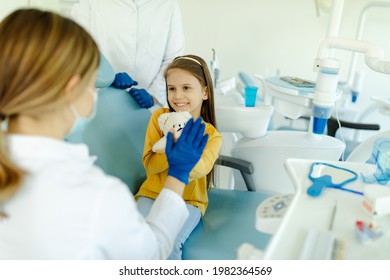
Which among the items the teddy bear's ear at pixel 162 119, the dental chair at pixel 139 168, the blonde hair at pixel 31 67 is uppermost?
the blonde hair at pixel 31 67

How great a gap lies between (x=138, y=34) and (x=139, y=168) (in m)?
0.70

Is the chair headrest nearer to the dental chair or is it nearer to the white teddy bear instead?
the dental chair

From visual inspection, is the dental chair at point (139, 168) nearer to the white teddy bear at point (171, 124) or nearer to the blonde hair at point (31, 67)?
the white teddy bear at point (171, 124)

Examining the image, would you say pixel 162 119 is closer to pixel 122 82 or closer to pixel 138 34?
pixel 122 82

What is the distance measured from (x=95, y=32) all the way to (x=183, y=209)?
1.20 m

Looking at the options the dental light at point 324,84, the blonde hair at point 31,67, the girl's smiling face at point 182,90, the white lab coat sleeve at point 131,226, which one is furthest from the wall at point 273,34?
the blonde hair at point 31,67

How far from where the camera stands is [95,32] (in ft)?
5.95

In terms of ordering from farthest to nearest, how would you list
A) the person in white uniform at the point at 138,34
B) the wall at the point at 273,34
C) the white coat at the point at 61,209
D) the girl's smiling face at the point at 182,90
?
the wall at the point at 273,34 → the person in white uniform at the point at 138,34 → the girl's smiling face at the point at 182,90 → the white coat at the point at 61,209

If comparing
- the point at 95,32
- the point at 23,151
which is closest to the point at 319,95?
the point at 23,151

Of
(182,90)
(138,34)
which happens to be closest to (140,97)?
(182,90)

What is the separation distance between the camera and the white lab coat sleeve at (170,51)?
1.84 meters

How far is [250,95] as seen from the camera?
1.58 m

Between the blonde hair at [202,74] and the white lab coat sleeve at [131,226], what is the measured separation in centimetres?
56
